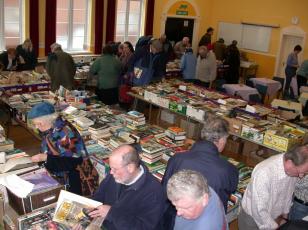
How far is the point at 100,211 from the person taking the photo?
2.78 m

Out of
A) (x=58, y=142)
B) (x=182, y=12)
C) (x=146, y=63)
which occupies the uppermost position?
(x=182, y=12)

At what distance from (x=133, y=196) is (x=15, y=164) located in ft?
5.69

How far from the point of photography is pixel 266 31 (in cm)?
1355

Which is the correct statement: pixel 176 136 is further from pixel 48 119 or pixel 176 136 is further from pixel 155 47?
pixel 155 47

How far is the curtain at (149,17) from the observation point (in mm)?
12828

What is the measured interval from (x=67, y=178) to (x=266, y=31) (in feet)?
37.8

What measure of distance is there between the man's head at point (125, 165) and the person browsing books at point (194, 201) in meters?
0.47

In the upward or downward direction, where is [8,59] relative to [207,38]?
downward

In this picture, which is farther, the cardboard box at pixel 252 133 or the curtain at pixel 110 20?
the curtain at pixel 110 20

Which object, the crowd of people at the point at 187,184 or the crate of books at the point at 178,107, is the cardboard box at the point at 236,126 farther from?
the crowd of people at the point at 187,184

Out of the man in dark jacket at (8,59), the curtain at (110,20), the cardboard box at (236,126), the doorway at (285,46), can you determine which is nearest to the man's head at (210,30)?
the doorway at (285,46)

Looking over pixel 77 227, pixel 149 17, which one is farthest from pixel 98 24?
pixel 77 227

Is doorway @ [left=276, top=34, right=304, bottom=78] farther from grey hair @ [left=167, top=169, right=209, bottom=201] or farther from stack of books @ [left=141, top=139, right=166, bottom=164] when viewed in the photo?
grey hair @ [left=167, top=169, right=209, bottom=201]

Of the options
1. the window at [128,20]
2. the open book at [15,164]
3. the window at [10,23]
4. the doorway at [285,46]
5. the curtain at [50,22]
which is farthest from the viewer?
the doorway at [285,46]
